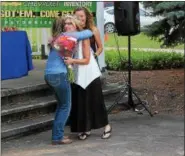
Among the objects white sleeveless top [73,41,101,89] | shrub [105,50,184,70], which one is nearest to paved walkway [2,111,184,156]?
white sleeveless top [73,41,101,89]

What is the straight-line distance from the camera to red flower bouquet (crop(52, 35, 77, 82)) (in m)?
Result: 6.36

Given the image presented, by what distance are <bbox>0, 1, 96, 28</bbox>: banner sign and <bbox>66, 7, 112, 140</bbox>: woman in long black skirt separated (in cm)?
343

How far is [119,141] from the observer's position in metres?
6.77

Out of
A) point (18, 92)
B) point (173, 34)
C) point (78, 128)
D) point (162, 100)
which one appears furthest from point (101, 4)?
point (78, 128)

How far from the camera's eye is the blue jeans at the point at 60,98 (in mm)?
6375

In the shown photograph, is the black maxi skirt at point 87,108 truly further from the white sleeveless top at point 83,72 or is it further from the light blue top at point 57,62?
the light blue top at point 57,62

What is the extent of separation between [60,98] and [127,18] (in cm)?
235

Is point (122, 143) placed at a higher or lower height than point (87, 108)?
lower

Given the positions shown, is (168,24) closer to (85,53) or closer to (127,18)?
(127,18)

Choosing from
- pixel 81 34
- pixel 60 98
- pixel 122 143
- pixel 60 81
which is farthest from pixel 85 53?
pixel 122 143

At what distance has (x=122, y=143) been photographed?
6.66 m

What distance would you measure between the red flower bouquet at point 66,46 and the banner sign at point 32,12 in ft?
12.6

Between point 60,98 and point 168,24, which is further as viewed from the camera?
point 168,24

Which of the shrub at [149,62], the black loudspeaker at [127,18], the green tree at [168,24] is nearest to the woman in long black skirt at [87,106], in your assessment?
the black loudspeaker at [127,18]
